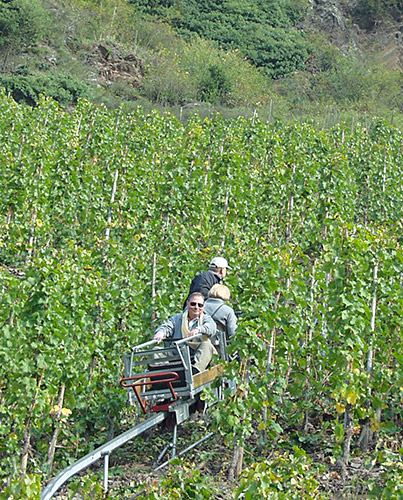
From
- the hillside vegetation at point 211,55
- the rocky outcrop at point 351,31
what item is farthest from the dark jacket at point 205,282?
the rocky outcrop at point 351,31

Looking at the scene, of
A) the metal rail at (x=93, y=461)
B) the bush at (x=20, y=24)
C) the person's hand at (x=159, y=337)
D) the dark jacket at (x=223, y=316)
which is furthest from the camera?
the bush at (x=20, y=24)

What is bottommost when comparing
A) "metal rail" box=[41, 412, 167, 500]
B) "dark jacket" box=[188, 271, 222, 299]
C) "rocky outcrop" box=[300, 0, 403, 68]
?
"metal rail" box=[41, 412, 167, 500]

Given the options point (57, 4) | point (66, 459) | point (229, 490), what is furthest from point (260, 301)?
point (57, 4)

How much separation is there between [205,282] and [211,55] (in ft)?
111

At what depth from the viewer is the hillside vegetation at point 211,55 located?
31.8 meters

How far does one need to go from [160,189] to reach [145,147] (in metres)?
5.13

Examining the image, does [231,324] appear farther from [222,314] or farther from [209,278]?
[209,278]

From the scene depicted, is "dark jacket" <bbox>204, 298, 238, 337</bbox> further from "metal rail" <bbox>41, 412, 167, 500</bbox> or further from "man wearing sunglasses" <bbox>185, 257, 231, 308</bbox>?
"metal rail" <bbox>41, 412, 167, 500</bbox>

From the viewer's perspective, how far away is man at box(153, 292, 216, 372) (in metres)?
7.35

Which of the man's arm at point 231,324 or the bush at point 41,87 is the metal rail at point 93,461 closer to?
the man's arm at point 231,324

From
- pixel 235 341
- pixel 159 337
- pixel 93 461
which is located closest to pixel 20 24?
pixel 159 337

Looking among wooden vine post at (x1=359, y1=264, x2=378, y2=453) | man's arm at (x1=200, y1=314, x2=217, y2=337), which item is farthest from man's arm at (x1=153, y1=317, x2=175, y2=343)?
wooden vine post at (x1=359, y1=264, x2=378, y2=453)

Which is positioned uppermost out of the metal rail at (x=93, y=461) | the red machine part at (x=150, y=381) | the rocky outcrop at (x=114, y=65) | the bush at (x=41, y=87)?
the rocky outcrop at (x=114, y=65)

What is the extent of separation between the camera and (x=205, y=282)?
8.20 m
